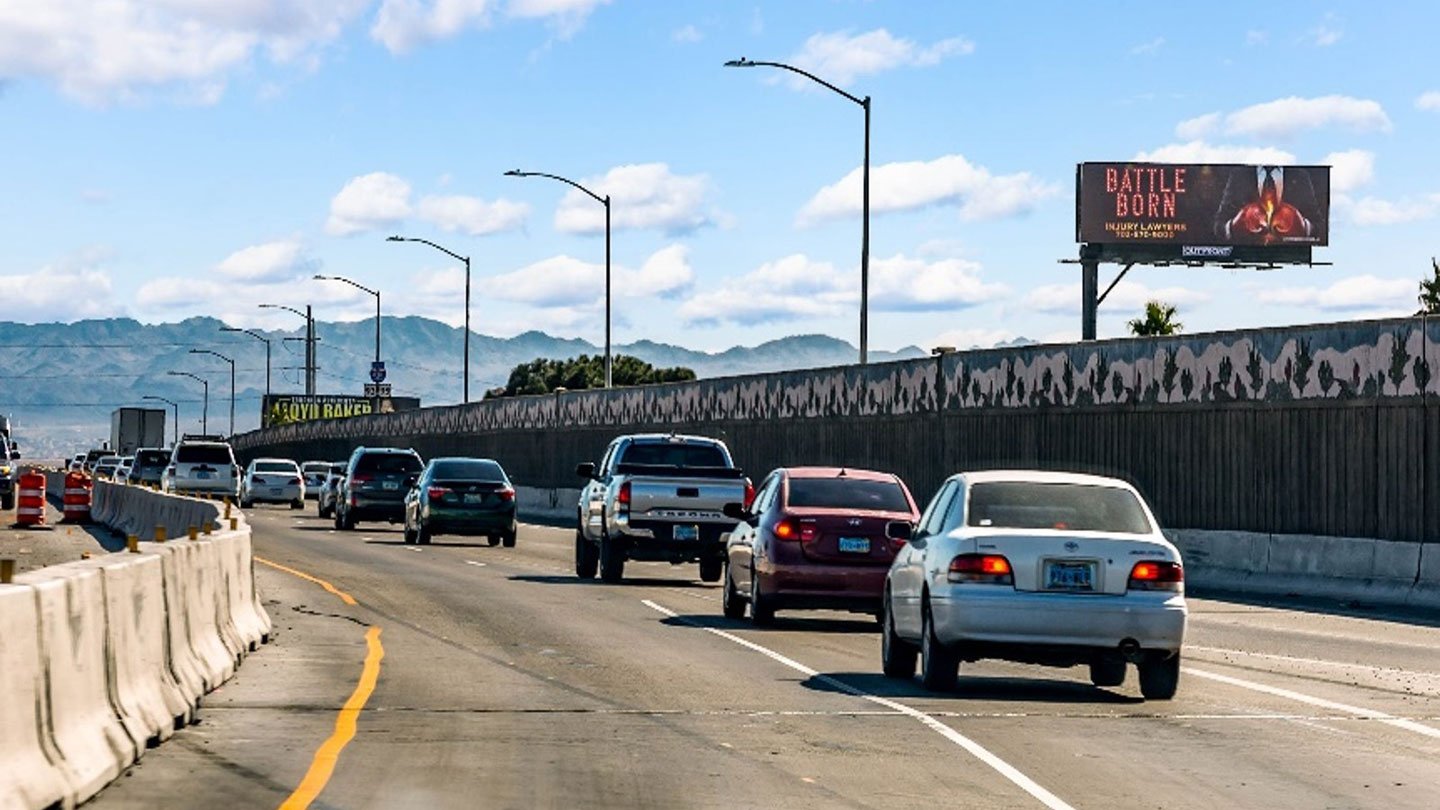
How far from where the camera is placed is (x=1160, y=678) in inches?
724

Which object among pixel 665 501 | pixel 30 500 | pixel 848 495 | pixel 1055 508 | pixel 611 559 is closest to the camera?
pixel 1055 508

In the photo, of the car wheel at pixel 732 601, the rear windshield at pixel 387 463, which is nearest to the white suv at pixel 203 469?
the rear windshield at pixel 387 463

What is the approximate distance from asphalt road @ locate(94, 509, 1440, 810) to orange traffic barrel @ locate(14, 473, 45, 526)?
1063 inches

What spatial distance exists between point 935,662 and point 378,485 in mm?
38186

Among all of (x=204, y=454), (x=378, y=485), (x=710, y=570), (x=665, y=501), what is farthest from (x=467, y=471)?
(x=204, y=454)

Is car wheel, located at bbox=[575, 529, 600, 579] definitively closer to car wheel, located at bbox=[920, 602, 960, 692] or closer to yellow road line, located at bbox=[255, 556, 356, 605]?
yellow road line, located at bbox=[255, 556, 356, 605]

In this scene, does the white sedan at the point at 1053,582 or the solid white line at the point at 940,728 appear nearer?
the solid white line at the point at 940,728

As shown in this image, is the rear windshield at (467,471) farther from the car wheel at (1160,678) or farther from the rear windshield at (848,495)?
the car wheel at (1160,678)

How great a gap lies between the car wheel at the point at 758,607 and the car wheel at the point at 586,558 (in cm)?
984

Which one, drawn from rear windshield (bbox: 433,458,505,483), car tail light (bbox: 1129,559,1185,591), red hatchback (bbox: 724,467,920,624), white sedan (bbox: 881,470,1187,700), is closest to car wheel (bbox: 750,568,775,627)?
red hatchback (bbox: 724,467,920,624)

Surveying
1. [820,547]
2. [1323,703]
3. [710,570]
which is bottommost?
[1323,703]

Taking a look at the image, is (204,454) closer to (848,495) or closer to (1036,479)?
(848,495)

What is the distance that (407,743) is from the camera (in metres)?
14.6

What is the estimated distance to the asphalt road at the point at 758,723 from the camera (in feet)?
42.0
